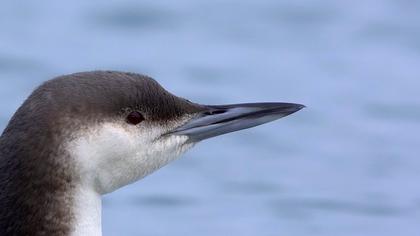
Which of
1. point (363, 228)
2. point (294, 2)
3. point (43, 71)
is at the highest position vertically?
point (294, 2)

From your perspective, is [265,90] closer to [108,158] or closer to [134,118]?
[134,118]

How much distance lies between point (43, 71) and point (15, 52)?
661mm

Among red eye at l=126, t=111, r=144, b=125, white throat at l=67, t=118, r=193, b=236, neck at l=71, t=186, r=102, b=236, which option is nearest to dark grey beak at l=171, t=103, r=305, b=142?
white throat at l=67, t=118, r=193, b=236

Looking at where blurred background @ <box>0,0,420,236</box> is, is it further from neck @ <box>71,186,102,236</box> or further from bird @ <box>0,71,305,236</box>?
neck @ <box>71,186,102,236</box>

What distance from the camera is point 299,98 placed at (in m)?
16.6

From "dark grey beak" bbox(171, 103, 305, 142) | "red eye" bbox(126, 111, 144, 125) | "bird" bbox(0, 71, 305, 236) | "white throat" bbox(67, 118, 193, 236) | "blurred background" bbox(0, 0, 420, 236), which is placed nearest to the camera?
"bird" bbox(0, 71, 305, 236)

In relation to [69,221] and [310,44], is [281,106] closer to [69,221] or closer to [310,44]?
[69,221]

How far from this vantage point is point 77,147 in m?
8.45

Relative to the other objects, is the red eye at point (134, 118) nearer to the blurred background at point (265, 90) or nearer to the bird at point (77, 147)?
the bird at point (77, 147)

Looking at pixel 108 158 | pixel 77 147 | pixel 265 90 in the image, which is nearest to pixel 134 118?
pixel 108 158

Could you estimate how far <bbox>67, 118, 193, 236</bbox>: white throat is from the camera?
27.6 ft

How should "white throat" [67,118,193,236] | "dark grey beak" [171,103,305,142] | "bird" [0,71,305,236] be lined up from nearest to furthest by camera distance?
"bird" [0,71,305,236] → "white throat" [67,118,193,236] → "dark grey beak" [171,103,305,142]

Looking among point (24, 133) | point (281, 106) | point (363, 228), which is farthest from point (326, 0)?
point (24, 133)

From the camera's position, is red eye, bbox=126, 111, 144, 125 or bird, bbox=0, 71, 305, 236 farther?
red eye, bbox=126, 111, 144, 125
